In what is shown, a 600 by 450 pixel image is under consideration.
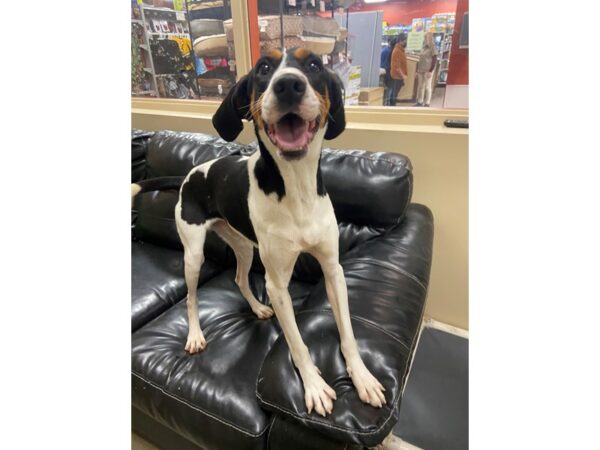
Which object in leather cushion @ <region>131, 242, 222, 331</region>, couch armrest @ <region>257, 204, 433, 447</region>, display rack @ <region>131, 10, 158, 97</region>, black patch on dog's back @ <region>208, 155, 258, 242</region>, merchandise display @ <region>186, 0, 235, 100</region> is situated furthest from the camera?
display rack @ <region>131, 10, 158, 97</region>

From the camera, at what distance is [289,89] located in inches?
33.6

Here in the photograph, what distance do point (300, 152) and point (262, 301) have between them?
3.28 feet

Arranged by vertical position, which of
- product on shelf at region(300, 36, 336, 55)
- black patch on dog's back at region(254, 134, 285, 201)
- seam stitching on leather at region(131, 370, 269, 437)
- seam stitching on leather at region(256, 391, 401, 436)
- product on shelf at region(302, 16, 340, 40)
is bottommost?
seam stitching on leather at region(131, 370, 269, 437)

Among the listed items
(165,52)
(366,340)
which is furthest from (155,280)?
(165,52)

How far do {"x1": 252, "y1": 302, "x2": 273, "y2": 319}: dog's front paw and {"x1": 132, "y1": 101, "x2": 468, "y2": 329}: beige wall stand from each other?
41.1 inches

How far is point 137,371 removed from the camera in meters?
1.35

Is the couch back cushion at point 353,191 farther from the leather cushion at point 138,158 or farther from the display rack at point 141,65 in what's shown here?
the display rack at point 141,65

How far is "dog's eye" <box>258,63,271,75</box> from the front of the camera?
0.98 meters

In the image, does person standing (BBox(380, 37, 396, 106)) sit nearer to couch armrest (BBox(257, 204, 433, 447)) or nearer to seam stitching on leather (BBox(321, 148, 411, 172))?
seam stitching on leather (BBox(321, 148, 411, 172))

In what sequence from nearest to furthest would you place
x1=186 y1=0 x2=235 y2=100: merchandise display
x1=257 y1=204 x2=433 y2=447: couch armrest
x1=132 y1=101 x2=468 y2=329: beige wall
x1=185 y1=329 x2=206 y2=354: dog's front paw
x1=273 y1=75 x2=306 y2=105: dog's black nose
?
x1=273 y1=75 x2=306 y2=105: dog's black nose, x1=257 y1=204 x2=433 y2=447: couch armrest, x1=185 y1=329 x2=206 y2=354: dog's front paw, x1=132 y1=101 x2=468 y2=329: beige wall, x1=186 y1=0 x2=235 y2=100: merchandise display

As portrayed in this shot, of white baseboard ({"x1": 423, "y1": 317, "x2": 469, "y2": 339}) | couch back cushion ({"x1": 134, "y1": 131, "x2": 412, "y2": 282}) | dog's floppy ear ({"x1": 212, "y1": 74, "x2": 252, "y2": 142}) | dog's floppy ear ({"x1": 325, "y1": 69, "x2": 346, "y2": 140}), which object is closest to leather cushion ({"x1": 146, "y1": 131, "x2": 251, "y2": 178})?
couch back cushion ({"x1": 134, "y1": 131, "x2": 412, "y2": 282})

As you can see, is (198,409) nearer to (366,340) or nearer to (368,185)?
(366,340)

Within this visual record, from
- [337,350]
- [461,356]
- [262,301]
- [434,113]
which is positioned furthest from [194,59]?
[461,356]

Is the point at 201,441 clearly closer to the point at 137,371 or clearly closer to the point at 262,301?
the point at 137,371
